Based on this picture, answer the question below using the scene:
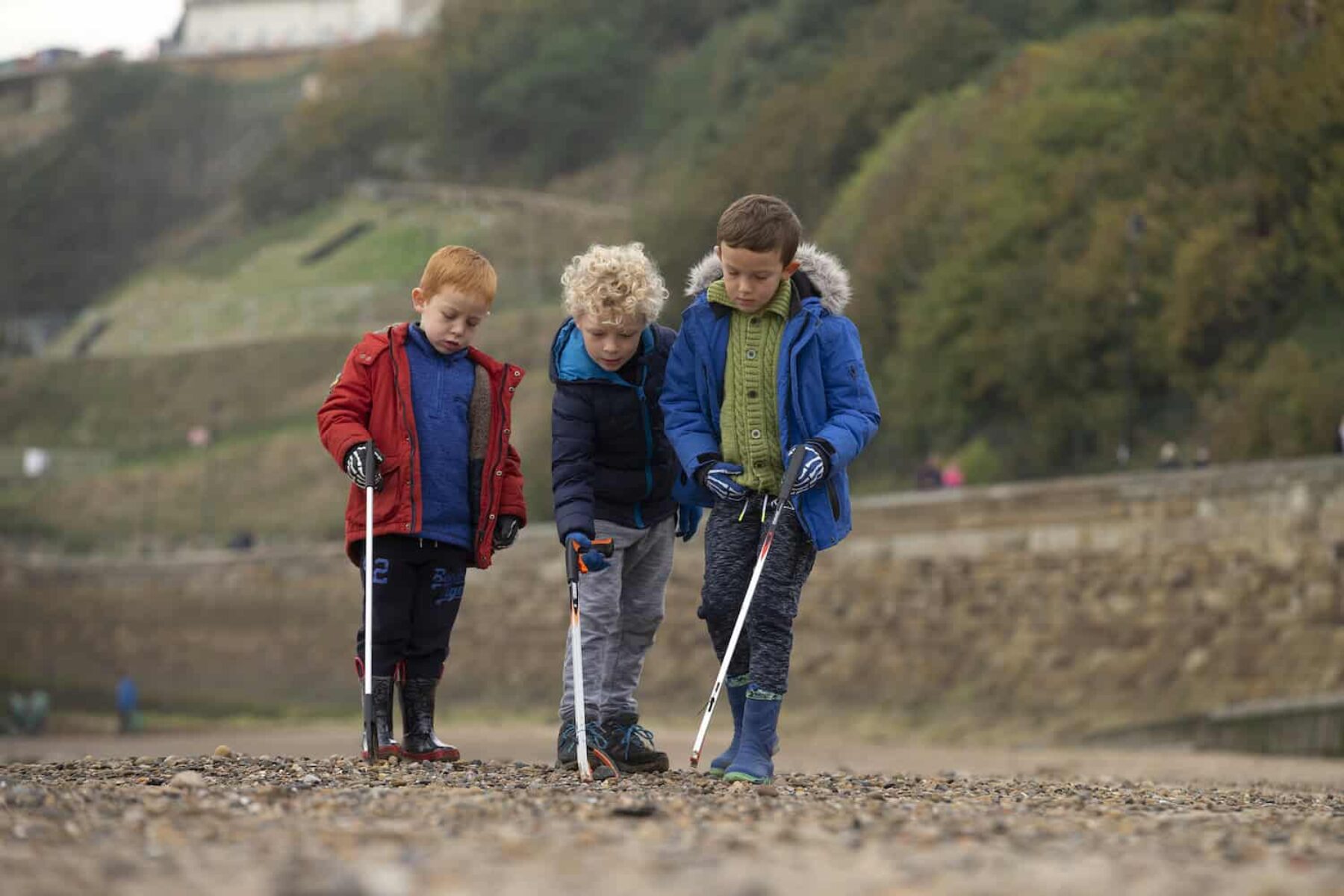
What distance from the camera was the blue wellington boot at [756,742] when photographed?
6754 millimetres

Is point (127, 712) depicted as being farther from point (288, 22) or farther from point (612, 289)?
point (288, 22)

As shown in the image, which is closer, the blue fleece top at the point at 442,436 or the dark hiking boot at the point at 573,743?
the dark hiking boot at the point at 573,743

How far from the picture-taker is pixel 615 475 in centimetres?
724

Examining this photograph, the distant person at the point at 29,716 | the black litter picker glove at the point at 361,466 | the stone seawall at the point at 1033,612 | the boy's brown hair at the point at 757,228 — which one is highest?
the boy's brown hair at the point at 757,228

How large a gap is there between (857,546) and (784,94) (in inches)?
1234

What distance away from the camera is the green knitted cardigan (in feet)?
23.0

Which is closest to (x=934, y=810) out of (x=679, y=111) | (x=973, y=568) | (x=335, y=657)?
(x=973, y=568)

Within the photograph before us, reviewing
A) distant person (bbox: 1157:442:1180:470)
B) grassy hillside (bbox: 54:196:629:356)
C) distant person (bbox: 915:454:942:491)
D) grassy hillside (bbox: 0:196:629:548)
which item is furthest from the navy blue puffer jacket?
grassy hillside (bbox: 54:196:629:356)

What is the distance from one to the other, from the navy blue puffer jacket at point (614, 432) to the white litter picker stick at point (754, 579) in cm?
52

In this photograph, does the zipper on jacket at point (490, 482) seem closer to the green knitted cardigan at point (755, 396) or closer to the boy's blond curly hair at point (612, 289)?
the boy's blond curly hair at point (612, 289)

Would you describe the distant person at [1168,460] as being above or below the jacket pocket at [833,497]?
above

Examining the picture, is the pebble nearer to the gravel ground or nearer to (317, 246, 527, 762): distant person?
→ the gravel ground

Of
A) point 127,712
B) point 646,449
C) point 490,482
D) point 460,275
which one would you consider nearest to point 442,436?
point 490,482

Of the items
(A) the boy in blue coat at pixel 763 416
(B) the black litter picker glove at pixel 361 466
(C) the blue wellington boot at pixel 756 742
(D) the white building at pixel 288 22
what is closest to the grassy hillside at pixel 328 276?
(D) the white building at pixel 288 22
